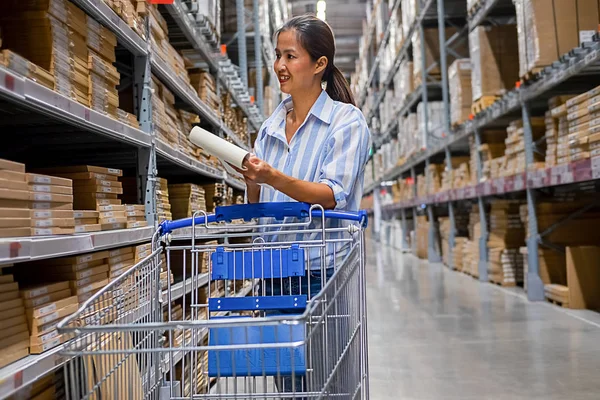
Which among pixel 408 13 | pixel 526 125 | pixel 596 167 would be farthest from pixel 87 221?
pixel 408 13

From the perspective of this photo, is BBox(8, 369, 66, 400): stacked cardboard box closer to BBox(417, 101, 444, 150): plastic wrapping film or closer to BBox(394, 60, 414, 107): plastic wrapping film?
BBox(417, 101, 444, 150): plastic wrapping film

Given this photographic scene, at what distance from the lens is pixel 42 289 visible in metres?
2.02

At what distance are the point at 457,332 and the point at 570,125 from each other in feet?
6.64

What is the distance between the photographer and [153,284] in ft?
6.42

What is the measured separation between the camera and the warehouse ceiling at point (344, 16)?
74.8ft

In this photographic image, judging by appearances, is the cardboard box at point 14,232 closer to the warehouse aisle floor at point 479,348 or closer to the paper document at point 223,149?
the paper document at point 223,149

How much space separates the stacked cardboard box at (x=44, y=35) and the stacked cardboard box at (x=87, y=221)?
45cm

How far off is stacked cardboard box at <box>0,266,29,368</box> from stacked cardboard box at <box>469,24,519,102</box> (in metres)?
6.60

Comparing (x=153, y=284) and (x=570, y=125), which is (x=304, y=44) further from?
(x=570, y=125)

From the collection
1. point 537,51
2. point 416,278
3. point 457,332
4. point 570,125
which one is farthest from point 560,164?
point 416,278

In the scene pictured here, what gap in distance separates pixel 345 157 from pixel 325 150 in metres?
0.12

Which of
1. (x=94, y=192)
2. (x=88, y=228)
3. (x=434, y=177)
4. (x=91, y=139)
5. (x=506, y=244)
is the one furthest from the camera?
(x=434, y=177)

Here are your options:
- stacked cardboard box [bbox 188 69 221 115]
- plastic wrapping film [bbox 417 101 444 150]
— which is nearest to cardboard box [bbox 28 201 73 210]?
stacked cardboard box [bbox 188 69 221 115]

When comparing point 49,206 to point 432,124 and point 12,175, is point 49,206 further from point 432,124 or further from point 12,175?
point 432,124
